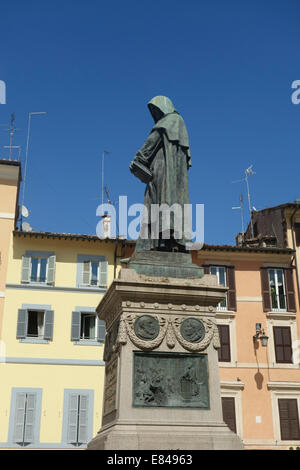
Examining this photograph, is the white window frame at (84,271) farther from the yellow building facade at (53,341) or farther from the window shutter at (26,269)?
the window shutter at (26,269)

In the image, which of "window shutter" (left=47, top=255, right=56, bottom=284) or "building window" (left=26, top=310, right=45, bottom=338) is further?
"window shutter" (left=47, top=255, right=56, bottom=284)

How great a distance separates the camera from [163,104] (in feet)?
35.2

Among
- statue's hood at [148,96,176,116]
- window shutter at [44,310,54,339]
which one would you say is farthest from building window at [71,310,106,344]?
statue's hood at [148,96,176,116]

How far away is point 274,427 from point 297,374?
110 inches

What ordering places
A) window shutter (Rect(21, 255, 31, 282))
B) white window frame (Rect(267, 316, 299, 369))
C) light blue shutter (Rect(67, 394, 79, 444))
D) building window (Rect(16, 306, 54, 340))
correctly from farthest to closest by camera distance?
white window frame (Rect(267, 316, 299, 369))
window shutter (Rect(21, 255, 31, 282))
building window (Rect(16, 306, 54, 340))
light blue shutter (Rect(67, 394, 79, 444))

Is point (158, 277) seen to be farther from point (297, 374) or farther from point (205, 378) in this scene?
point (297, 374)

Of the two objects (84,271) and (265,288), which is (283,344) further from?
(84,271)

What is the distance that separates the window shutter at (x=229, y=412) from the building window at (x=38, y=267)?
10.2m

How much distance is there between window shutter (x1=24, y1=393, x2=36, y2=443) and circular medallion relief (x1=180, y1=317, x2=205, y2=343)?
19.3 m

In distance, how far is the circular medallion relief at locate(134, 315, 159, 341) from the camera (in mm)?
8516

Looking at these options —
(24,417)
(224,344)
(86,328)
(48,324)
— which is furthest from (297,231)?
(24,417)

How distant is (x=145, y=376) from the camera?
8.30 metres

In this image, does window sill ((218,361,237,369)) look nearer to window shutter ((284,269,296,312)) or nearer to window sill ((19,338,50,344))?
window shutter ((284,269,296,312))
